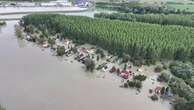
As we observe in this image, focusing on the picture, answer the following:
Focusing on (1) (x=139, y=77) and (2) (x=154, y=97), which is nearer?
(2) (x=154, y=97)

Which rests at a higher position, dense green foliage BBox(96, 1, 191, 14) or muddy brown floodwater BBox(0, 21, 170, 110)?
dense green foliage BBox(96, 1, 191, 14)

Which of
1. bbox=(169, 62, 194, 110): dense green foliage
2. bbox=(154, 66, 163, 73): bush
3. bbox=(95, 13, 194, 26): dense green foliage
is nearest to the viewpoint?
bbox=(169, 62, 194, 110): dense green foliage

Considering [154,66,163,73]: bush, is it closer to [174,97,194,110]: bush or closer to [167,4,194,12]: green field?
[174,97,194,110]: bush

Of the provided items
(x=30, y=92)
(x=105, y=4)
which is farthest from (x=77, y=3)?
(x=30, y=92)

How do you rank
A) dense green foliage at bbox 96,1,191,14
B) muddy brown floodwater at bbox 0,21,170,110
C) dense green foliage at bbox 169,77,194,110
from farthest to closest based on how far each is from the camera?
dense green foliage at bbox 96,1,191,14
muddy brown floodwater at bbox 0,21,170,110
dense green foliage at bbox 169,77,194,110

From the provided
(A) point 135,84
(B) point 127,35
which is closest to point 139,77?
(A) point 135,84

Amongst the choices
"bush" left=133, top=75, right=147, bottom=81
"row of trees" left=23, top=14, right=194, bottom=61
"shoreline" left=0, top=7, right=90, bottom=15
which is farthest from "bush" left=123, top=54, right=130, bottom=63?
"shoreline" left=0, top=7, right=90, bottom=15

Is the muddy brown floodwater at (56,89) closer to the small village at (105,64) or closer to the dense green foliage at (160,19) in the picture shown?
the small village at (105,64)

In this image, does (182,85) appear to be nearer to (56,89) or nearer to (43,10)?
(56,89)
